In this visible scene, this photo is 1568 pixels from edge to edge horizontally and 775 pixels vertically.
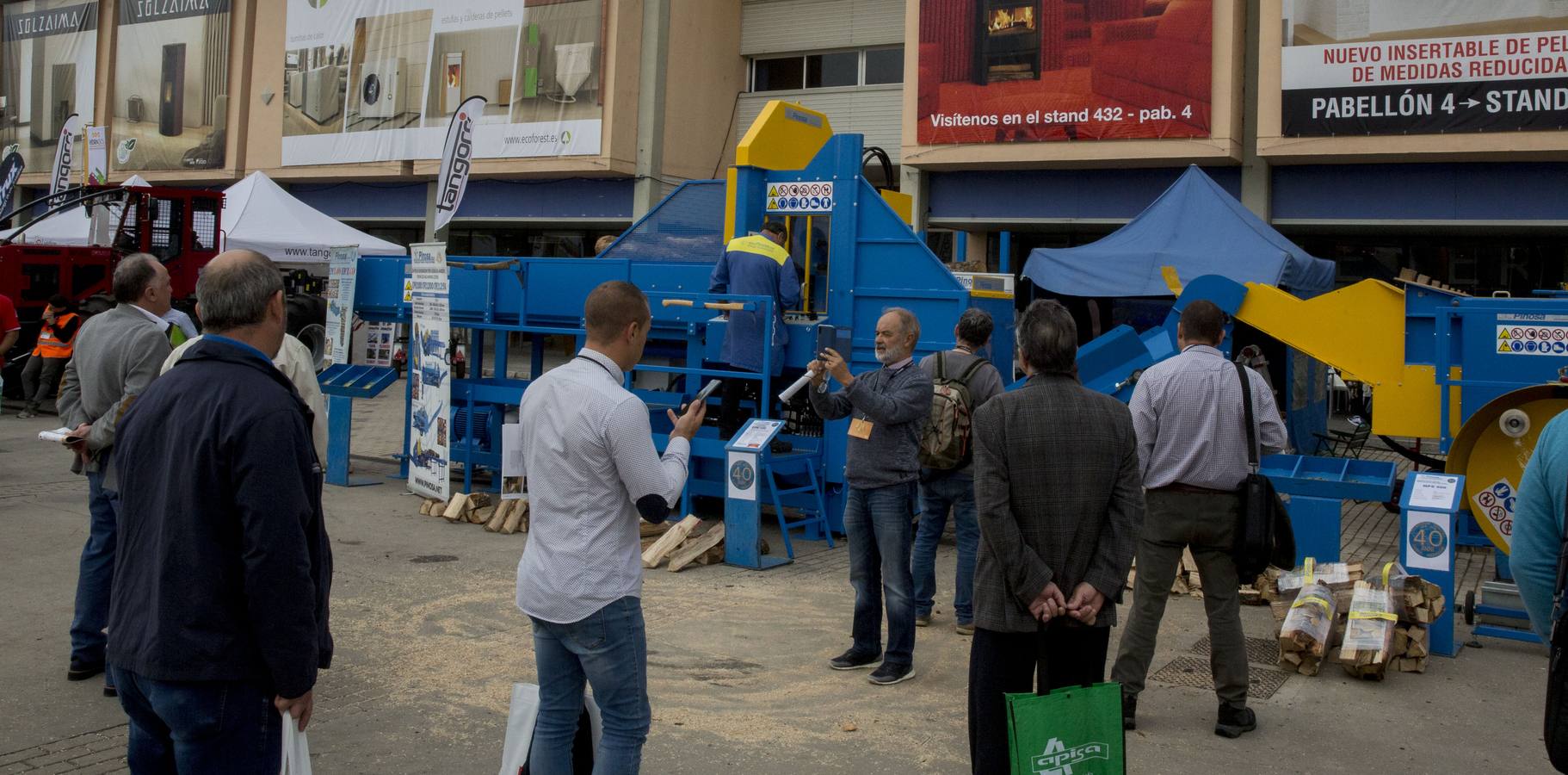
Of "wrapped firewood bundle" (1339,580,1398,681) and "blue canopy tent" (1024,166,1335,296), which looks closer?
"wrapped firewood bundle" (1339,580,1398,681)

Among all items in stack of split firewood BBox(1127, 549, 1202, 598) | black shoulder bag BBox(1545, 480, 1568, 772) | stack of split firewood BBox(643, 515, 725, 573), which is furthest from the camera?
stack of split firewood BBox(643, 515, 725, 573)

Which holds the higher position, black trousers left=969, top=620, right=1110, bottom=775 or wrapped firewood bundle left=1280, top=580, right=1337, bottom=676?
black trousers left=969, top=620, right=1110, bottom=775

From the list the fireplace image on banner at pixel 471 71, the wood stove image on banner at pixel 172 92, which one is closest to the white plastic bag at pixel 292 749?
the fireplace image on banner at pixel 471 71

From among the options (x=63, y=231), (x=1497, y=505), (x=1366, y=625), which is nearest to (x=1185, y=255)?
(x=1497, y=505)

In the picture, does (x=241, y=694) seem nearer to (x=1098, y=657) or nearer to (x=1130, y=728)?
(x=1098, y=657)

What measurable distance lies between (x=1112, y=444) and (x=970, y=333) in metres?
2.87

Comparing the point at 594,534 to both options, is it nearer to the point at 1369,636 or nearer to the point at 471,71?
the point at 1369,636

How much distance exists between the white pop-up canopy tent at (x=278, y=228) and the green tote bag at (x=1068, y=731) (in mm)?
16227

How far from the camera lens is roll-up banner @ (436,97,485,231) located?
10.6 meters

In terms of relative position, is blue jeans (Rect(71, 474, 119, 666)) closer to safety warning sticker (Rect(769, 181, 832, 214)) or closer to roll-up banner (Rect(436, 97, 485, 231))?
roll-up banner (Rect(436, 97, 485, 231))

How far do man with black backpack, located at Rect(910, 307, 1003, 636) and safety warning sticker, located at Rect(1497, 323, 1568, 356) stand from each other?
3509 mm

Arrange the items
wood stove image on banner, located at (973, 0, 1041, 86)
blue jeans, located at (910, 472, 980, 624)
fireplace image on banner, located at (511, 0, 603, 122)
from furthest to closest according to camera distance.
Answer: fireplace image on banner, located at (511, 0, 603, 122) → wood stove image on banner, located at (973, 0, 1041, 86) → blue jeans, located at (910, 472, 980, 624)

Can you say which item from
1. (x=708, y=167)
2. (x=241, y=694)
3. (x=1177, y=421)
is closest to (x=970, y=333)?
(x=1177, y=421)

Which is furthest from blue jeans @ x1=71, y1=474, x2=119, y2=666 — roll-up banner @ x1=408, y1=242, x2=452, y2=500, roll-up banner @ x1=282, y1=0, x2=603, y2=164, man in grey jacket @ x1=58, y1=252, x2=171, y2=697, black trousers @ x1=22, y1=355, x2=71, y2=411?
roll-up banner @ x1=282, y1=0, x2=603, y2=164
